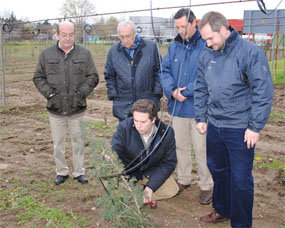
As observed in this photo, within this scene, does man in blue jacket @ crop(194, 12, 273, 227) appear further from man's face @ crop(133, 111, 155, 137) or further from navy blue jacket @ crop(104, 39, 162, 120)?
navy blue jacket @ crop(104, 39, 162, 120)

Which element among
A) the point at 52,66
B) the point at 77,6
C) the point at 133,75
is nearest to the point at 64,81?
the point at 52,66

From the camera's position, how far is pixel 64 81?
11.4ft

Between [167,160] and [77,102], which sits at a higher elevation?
[77,102]

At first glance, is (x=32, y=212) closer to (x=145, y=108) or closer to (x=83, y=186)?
(x=83, y=186)

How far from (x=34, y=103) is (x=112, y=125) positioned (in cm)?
295

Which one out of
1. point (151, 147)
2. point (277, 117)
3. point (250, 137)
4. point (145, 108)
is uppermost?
point (145, 108)

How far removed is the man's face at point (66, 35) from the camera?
132 inches

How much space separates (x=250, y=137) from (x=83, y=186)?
2052mm

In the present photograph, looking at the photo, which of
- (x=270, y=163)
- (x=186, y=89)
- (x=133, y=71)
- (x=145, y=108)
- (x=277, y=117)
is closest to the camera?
(x=145, y=108)

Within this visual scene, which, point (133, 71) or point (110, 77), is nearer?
point (133, 71)

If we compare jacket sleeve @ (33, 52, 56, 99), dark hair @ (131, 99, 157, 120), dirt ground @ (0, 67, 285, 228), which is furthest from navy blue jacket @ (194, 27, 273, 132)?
jacket sleeve @ (33, 52, 56, 99)

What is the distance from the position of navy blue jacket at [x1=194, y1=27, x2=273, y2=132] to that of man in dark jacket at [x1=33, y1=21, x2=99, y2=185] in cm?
148

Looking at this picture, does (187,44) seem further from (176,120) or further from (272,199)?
(272,199)

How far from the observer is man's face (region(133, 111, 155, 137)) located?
2.73 metres
